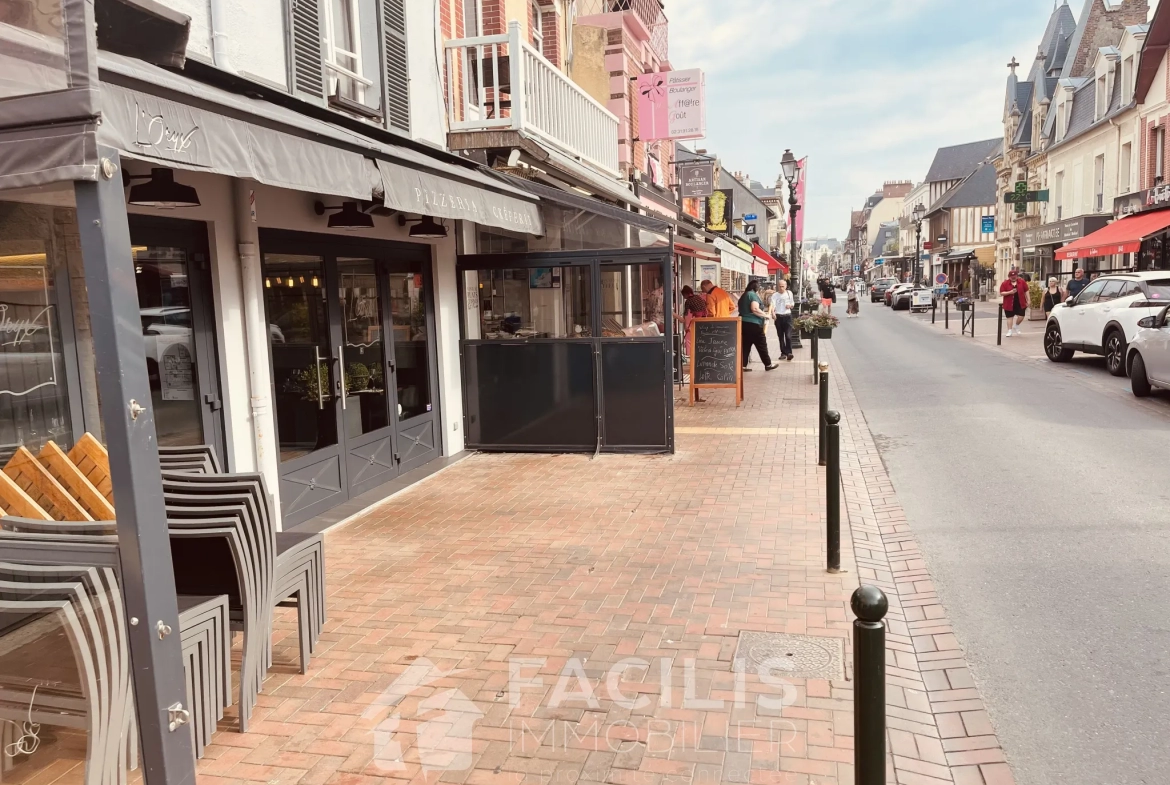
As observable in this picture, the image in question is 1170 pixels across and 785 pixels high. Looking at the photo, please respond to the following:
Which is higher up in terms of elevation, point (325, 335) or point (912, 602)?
point (325, 335)

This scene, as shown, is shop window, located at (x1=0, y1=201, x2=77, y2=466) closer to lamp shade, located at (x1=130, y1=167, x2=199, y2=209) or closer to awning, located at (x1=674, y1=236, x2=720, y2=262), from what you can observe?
lamp shade, located at (x1=130, y1=167, x2=199, y2=209)

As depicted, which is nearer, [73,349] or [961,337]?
[73,349]

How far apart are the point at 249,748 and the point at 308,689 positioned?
0.52 m

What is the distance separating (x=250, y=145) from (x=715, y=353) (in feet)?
29.2

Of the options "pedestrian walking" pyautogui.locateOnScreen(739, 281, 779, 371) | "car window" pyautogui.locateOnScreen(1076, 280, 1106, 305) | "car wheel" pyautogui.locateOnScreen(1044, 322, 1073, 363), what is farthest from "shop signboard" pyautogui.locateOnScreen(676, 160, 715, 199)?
"car window" pyautogui.locateOnScreen(1076, 280, 1106, 305)

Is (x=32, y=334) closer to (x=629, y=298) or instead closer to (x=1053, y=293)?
(x=629, y=298)

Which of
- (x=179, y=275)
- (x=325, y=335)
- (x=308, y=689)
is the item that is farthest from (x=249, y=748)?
(x=325, y=335)

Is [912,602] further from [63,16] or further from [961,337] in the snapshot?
[961,337]

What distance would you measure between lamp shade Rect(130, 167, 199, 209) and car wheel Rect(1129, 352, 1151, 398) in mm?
12019

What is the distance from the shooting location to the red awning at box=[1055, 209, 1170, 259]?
21.8m

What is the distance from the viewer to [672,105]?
18422 mm

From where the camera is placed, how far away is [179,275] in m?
5.76

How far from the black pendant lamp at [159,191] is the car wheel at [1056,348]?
16524mm

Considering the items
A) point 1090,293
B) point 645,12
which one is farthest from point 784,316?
point 645,12
